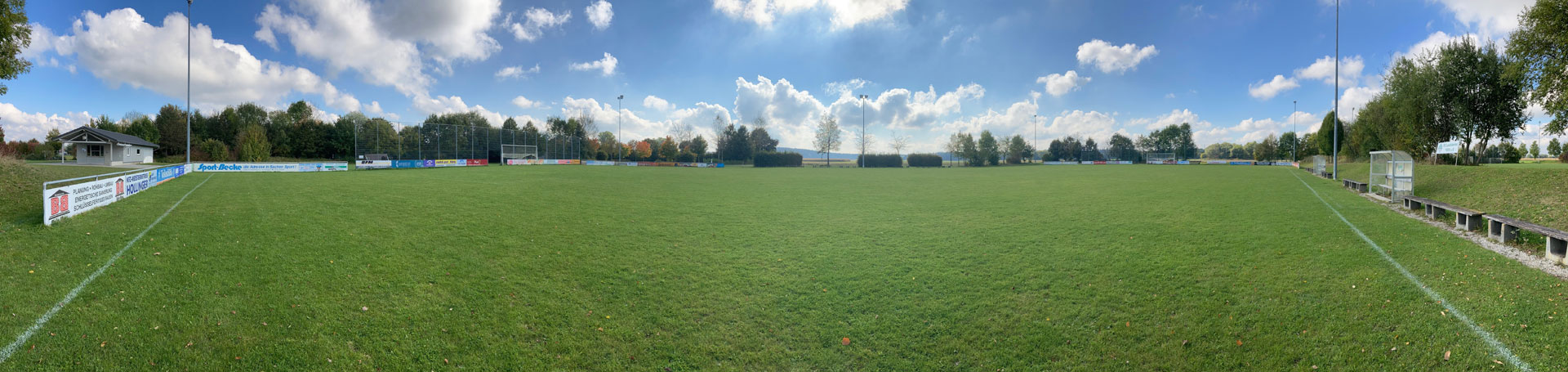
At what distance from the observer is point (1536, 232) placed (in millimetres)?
8438

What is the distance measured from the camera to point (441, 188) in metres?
17.0

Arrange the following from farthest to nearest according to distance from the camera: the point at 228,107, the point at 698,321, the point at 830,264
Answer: the point at 228,107
the point at 830,264
the point at 698,321

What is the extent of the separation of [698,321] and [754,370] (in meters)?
1.06

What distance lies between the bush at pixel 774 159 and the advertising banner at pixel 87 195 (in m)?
50.7

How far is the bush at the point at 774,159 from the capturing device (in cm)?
6450

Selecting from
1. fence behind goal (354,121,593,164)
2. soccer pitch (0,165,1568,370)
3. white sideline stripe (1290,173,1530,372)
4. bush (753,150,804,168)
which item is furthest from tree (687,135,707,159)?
white sideline stripe (1290,173,1530,372)

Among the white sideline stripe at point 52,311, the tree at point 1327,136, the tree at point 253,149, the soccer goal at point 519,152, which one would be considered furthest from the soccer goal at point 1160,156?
the tree at point 253,149

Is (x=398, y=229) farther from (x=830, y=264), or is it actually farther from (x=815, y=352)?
(x=815, y=352)

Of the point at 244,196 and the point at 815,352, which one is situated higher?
the point at 244,196

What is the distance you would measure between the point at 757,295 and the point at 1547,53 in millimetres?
23394

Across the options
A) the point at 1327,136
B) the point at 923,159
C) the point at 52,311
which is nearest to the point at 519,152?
the point at 923,159

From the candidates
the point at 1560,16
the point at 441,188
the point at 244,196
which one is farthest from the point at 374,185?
the point at 1560,16

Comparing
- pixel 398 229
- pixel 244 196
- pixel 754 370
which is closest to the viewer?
pixel 754 370

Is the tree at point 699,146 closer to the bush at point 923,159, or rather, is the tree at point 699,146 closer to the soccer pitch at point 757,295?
the bush at point 923,159
